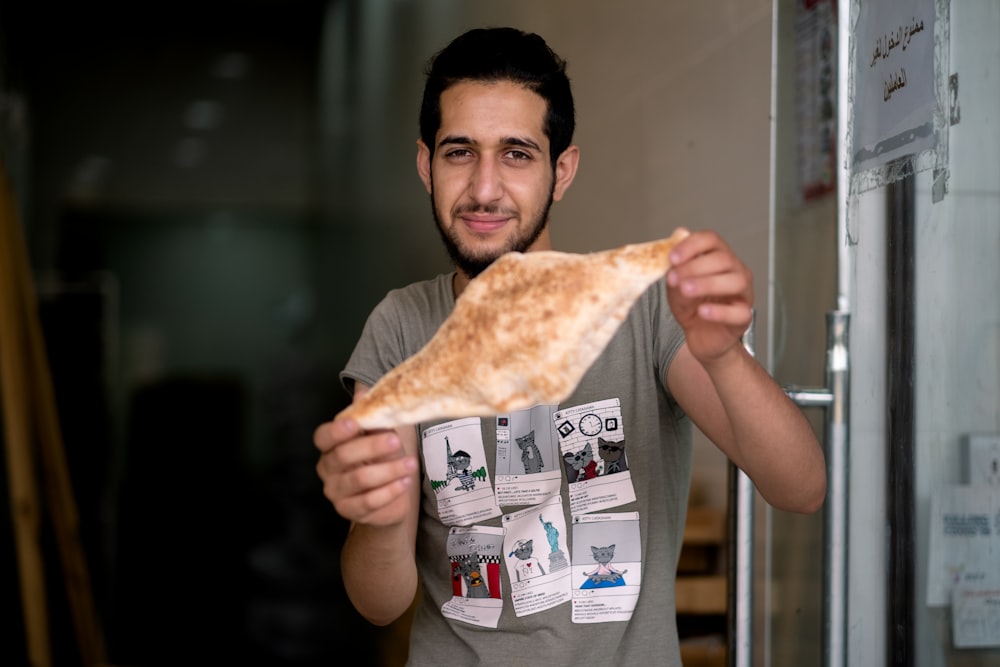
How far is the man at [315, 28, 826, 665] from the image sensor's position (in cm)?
108

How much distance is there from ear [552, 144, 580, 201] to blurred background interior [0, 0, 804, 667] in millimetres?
1861

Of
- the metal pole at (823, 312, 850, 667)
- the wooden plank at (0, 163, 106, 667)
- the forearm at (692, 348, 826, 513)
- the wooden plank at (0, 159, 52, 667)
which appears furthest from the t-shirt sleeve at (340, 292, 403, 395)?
the wooden plank at (0, 163, 106, 667)

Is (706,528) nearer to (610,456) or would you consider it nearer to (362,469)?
(610,456)

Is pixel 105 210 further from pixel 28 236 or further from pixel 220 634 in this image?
pixel 220 634

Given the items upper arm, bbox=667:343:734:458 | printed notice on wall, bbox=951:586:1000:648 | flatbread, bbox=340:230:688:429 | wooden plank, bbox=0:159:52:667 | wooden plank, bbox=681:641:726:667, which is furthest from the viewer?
wooden plank, bbox=0:159:52:667

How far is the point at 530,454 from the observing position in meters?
1.13

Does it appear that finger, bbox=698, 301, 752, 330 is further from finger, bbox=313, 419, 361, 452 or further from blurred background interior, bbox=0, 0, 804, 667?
blurred background interior, bbox=0, 0, 804, 667

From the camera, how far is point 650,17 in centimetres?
179

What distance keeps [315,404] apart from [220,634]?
118 centimetres

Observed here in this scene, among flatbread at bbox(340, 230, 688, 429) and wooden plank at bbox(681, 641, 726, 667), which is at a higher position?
flatbread at bbox(340, 230, 688, 429)

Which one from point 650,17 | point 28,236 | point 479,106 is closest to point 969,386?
point 479,106

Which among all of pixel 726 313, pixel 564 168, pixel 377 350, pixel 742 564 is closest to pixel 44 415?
pixel 377 350

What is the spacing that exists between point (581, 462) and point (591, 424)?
4 cm

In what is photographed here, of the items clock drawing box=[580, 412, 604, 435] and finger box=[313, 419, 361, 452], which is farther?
clock drawing box=[580, 412, 604, 435]
